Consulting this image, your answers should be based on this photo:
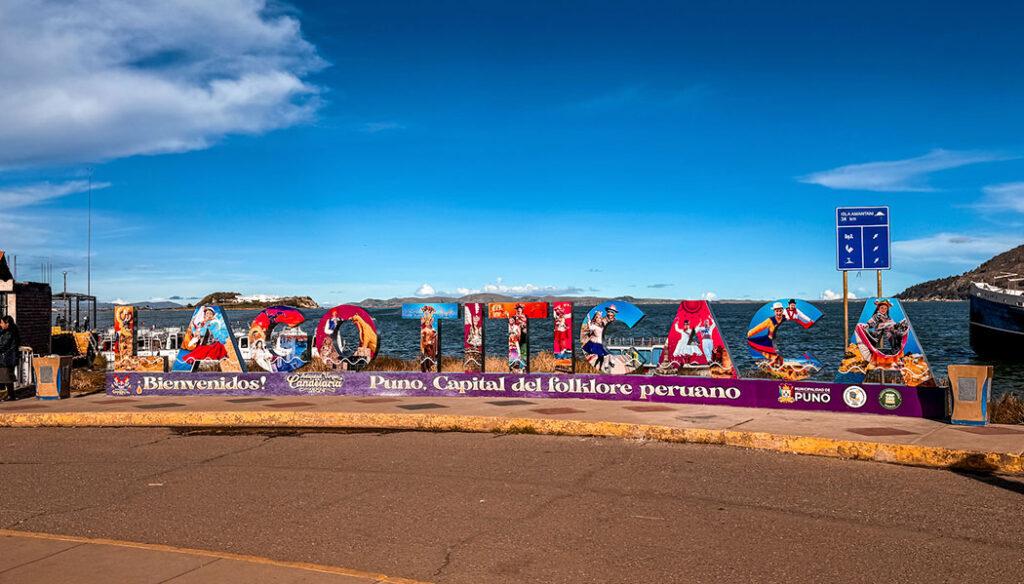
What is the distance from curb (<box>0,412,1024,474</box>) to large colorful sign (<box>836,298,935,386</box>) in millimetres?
3558

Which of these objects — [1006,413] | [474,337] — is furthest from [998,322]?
[474,337]

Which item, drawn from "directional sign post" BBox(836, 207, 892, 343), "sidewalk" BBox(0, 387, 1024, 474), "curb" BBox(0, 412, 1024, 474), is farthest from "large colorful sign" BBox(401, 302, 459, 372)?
"directional sign post" BBox(836, 207, 892, 343)

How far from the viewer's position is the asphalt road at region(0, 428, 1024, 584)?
5.79 m

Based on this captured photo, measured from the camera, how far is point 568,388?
620 inches

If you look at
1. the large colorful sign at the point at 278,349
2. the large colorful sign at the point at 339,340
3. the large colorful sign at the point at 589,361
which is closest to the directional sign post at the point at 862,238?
the large colorful sign at the point at 589,361

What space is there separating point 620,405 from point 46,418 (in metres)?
10.3

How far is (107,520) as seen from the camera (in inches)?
284

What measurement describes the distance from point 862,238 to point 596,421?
5689mm

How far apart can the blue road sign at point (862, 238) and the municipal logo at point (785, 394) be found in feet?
7.21

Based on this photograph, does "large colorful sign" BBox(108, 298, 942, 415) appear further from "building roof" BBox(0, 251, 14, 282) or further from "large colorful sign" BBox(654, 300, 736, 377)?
"building roof" BBox(0, 251, 14, 282)

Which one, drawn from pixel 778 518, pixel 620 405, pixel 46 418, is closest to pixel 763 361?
pixel 620 405

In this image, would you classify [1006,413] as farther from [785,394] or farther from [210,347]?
[210,347]

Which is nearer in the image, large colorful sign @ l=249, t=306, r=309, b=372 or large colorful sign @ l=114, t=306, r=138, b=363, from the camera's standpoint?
large colorful sign @ l=249, t=306, r=309, b=372

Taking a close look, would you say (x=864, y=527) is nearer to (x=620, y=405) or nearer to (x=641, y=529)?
(x=641, y=529)
